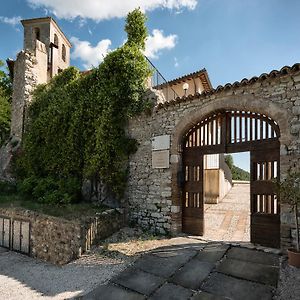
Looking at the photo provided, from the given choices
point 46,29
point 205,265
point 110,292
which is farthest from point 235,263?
point 46,29

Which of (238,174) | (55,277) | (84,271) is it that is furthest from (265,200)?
(238,174)

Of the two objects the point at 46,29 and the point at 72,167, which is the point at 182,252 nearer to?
the point at 72,167

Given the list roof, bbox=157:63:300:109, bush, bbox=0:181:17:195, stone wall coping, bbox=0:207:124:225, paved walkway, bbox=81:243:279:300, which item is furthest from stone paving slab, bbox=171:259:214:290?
bush, bbox=0:181:17:195

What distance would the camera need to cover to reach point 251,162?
670 centimetres

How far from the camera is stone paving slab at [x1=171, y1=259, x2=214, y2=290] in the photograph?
4788mm

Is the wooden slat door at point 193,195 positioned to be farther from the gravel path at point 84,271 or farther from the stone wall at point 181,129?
the gravel path at point 84,271

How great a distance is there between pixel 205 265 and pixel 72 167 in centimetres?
689

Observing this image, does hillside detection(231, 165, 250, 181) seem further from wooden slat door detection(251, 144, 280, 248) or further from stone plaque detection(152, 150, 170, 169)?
wooden slat door detection(251, 144, 280, 248)

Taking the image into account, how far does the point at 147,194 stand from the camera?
334 inches

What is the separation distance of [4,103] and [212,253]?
17327 millimetres

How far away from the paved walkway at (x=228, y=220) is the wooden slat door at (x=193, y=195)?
51 cm

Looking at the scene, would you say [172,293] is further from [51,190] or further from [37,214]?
[51,190]

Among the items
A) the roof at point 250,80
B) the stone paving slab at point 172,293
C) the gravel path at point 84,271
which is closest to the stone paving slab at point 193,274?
the stone paving slab at point 172,293

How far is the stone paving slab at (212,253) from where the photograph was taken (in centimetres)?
578
